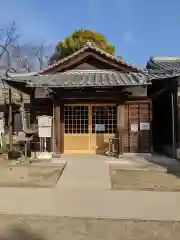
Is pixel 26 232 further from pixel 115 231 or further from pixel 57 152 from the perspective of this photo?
pixel 57 152

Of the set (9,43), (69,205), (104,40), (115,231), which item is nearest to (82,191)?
(69,205)

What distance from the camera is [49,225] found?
559cm

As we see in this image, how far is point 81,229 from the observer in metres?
5.42

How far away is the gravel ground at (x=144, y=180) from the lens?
854 centimetres

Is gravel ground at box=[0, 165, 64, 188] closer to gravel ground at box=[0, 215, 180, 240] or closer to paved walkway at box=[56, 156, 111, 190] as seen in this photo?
paved walkway at box=[56, 156, 111, 190]

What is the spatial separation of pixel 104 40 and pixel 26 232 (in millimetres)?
29162

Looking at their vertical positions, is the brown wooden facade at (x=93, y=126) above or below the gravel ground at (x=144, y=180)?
above

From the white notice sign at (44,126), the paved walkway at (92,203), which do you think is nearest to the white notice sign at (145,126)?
the white notice sign at (44,126)

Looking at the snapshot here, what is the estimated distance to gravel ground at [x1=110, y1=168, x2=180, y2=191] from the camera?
8.54m

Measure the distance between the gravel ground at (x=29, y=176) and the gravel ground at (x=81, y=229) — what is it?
110 inches

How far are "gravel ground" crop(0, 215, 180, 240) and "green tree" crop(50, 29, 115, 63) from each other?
26.1 metres

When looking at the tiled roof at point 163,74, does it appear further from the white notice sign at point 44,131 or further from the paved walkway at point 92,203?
the paved walkway at point 92,203

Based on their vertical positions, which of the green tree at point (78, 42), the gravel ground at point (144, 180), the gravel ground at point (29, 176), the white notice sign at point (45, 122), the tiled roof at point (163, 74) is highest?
the green tree at point (78, 42)

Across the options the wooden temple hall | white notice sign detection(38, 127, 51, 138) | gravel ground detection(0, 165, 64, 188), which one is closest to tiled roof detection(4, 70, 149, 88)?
the wooden temple hall
